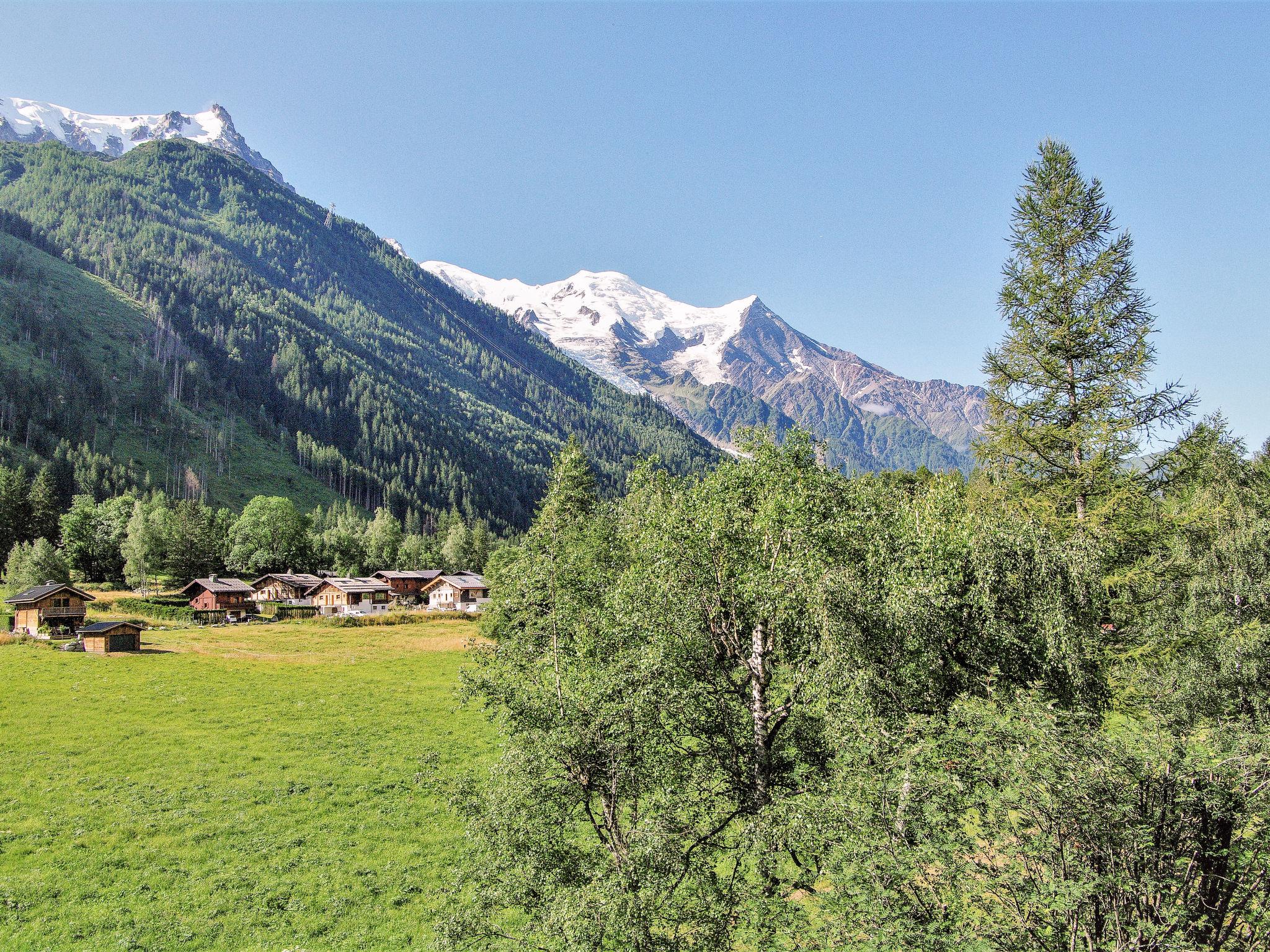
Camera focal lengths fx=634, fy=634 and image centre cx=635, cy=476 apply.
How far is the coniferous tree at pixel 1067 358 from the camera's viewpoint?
2269 centimetres

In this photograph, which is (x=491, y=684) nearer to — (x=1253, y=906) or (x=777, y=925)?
(x=777, y=925)

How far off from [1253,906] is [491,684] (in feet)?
52.1

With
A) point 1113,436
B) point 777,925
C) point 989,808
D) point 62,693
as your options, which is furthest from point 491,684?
point 62,693

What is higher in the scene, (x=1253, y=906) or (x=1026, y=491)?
(x=1026, y=491)

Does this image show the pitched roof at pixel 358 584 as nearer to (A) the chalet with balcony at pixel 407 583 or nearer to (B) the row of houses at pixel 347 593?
(B) the row of houses at pixel 347 593

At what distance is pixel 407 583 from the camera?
422 feet

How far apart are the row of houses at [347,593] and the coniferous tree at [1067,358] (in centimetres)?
9661

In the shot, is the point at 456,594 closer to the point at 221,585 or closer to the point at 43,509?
the point at 221,585

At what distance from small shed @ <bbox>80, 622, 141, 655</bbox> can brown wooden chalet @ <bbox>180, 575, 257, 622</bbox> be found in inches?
1427

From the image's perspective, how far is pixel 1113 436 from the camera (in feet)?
73.3

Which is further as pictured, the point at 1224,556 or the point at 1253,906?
the point at 1224,556

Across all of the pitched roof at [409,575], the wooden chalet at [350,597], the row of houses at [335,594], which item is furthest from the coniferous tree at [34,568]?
the pitched roof at [409,575]

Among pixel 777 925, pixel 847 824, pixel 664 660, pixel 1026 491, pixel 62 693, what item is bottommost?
pixel 62 693

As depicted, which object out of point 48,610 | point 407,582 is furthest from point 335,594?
point 48,610
